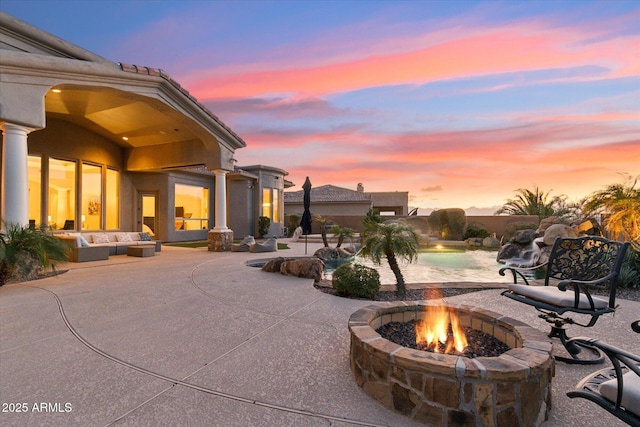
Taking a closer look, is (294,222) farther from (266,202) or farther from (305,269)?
(305,269)

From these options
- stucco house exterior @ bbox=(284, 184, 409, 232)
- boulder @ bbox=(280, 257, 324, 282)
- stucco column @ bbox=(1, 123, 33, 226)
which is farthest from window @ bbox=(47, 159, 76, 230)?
stucco house exterior @ bbox=(284, 184, 409, 232)

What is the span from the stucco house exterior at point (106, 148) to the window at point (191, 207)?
57mm

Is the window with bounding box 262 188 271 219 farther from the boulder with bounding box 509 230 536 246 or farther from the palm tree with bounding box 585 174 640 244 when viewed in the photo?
the palm tree with bounding box 585 174 640 244

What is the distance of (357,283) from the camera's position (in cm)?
520

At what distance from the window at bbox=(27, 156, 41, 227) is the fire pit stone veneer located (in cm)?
1337

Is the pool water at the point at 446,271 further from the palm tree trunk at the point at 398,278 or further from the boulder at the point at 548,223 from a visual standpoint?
the boulder at the point at 548,223

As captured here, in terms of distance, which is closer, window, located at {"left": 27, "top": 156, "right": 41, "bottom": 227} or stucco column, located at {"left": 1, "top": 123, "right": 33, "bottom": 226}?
stucco column, located at {"left": 1, "top": 123, "right": 33, "bottom": 226}

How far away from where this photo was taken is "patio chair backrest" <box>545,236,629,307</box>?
3259 millimetres

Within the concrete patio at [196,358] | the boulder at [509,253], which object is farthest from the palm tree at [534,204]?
the concrete patio at [196,358]

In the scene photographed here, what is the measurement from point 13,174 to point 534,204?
85.2 ft

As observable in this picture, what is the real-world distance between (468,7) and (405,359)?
27.1 feet

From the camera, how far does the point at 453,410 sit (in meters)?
1.91

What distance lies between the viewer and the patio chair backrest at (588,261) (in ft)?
10.7

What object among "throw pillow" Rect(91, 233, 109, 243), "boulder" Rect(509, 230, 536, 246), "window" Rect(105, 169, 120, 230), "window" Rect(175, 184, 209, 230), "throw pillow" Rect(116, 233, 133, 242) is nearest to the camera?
"throw pillow" Rect(91, 233, 109, 243)
